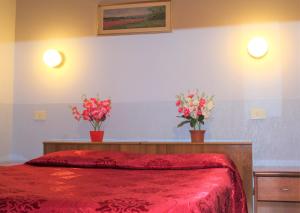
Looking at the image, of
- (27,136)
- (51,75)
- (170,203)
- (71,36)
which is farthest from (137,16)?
(170,203)

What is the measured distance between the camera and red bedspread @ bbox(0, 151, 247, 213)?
47.5 inches

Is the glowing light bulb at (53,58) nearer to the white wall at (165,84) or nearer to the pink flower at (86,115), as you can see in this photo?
the white wall at (165,84)

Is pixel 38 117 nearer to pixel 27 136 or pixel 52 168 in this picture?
pixel 27 136

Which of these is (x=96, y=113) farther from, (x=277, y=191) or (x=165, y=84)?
(x=277, y=191)

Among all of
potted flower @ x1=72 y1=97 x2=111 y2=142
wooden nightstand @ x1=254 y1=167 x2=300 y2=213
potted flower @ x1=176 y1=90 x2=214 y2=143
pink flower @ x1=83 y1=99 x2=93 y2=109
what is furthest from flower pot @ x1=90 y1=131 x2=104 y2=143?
wooden nightstand @ x1=254 y1=167 x2=300 y2=213

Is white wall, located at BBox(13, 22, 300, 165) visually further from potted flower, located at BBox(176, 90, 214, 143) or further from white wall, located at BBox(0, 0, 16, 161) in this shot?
potted flower, located at BBox(176, 90, 214, 143)

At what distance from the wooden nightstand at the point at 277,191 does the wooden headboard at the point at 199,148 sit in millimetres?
142

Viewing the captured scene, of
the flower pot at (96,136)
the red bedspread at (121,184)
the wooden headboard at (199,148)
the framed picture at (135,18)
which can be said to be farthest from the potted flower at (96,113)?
the framed picture at (135,18)

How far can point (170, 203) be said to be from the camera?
1196 millimetres

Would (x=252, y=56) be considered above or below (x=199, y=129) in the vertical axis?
above

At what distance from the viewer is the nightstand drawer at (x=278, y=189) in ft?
8.13

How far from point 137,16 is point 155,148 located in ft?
3.89

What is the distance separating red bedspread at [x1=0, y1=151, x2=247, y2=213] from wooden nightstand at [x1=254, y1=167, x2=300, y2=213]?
30 centimetres

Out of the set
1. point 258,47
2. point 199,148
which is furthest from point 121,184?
point 258,47
